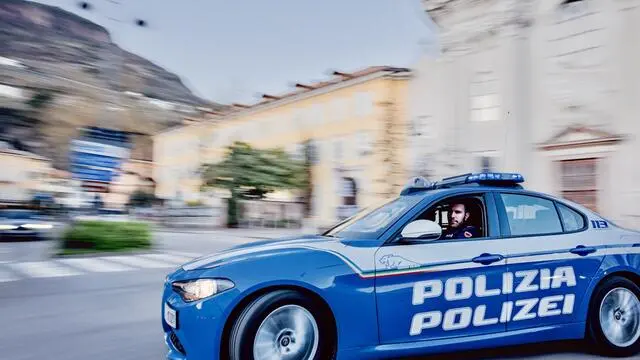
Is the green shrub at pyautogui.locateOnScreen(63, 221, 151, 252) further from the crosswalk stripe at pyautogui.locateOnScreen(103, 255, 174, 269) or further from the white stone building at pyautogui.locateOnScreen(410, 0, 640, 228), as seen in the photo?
the white stone building at pyautogui.locateOnScreen(410, 0, 640, 228)

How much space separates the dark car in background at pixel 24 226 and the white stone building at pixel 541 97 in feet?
46.1

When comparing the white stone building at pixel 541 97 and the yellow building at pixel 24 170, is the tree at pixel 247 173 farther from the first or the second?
the white stone building at pixel 541 97

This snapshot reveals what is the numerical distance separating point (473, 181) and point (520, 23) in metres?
17.0

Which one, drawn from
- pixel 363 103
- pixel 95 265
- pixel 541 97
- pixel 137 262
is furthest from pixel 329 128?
pixel 95 265

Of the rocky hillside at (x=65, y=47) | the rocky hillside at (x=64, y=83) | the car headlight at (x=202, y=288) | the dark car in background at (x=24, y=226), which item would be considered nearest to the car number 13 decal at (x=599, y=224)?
the car headlight at (x=202, y=288)

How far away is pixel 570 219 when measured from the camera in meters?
5.11

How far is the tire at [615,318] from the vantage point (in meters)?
4.96

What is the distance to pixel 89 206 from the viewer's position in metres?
17.5

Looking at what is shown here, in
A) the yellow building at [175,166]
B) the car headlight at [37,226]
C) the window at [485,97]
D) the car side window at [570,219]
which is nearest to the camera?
the car side window at [570,219]

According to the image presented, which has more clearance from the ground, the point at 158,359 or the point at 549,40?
the point at 549,40

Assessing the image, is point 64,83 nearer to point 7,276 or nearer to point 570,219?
point 7,276

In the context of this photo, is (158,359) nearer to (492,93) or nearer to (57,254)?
(57,254)

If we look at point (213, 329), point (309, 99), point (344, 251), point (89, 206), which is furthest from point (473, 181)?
point (309, 99)

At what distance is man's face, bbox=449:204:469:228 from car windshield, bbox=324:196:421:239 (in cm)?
33
